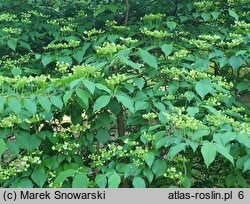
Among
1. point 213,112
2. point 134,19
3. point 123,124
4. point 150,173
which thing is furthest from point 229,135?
point 134,19

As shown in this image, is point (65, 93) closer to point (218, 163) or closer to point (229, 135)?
point (229, 135)

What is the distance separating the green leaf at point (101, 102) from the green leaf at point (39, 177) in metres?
0.43

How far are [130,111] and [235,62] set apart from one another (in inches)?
33.7

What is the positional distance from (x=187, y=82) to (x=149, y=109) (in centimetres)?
32

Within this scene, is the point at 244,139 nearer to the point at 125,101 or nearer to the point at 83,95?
the point at 125,101

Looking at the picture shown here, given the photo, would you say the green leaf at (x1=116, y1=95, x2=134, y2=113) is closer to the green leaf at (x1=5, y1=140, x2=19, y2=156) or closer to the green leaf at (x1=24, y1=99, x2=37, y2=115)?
the green leaf at (x1=24, y1=99, x2=37, y2=115)

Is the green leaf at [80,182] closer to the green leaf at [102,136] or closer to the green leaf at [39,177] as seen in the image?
the green leaf at [39,177]

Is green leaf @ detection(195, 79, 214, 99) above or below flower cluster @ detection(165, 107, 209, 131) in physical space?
below

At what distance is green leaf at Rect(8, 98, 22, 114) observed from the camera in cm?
206

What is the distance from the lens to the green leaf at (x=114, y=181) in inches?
79.6

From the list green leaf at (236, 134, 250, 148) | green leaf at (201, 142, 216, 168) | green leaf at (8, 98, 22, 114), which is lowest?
green leaf at (236, 134, 250, 148)

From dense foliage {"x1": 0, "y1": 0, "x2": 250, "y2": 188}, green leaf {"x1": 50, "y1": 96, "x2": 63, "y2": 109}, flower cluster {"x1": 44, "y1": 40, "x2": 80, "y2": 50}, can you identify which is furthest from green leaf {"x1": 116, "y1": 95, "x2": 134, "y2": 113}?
flower cluster {"x1": 44, "y1": 40, "x2": 80, "y2": 50}

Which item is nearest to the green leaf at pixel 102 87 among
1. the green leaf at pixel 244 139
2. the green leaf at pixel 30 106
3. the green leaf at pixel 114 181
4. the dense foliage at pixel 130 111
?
the dense foliage at pixel 130 111

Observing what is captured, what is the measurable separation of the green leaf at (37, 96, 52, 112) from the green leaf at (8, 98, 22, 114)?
11cm
